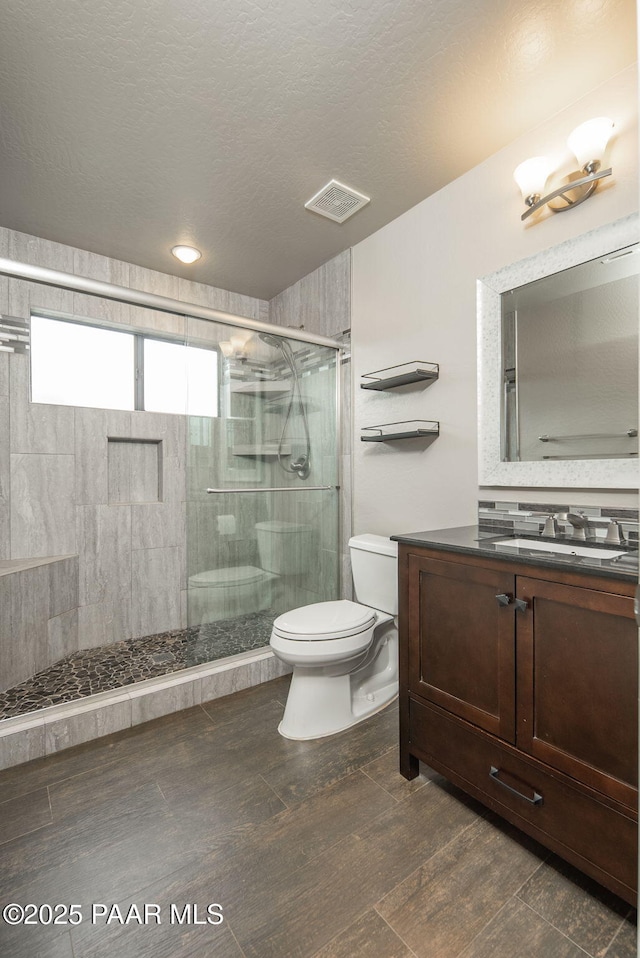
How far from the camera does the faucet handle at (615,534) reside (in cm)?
138

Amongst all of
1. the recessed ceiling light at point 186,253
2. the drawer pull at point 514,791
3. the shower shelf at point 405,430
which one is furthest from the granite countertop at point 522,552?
the recessed ceiling light at point 186,253

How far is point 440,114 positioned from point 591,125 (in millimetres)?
511

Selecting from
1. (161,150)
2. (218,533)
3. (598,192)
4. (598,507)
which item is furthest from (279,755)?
(161,150)

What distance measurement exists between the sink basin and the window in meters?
1.45

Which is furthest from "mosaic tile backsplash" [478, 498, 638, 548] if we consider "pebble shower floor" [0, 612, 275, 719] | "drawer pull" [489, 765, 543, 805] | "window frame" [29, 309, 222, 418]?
"window frame" [29, 309, 222, 418]

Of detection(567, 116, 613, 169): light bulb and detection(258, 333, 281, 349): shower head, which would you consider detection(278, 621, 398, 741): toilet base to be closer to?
detection(258, 333, 281, 349): shower head

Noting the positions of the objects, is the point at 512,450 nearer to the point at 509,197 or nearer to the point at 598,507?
the point at 598,507

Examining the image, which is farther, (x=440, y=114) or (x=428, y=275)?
(x=428, y=275)

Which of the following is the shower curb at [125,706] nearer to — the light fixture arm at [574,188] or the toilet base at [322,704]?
the toilet base at [322,704]

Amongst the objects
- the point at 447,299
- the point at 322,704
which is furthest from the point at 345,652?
the point at 447,299

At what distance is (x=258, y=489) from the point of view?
2340 millimetres

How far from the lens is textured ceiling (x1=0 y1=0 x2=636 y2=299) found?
129 centimetres

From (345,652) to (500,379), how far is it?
4.18ft

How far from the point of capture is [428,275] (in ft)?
6.93
